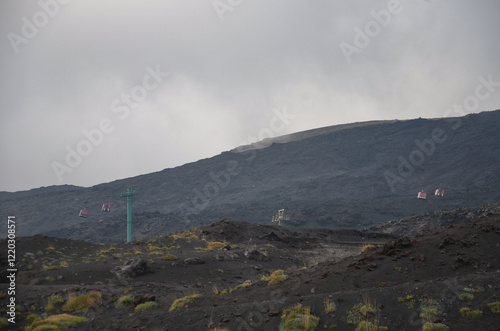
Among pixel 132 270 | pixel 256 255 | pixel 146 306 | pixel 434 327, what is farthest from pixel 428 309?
pixel 256 255

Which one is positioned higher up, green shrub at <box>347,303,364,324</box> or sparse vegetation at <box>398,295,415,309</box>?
A: sparse vegetation at <box>398,295,415,309</box>

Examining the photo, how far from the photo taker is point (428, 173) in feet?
430

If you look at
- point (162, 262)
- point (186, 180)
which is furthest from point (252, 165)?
point (162, 262)

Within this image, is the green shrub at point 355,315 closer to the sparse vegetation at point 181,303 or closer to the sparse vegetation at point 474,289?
the sparse vegetation at point 474,289

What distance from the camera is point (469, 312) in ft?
38.8

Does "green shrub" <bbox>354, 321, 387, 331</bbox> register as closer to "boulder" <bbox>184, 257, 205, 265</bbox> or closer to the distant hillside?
"boulder" <bbox>184, 257, 205, 265</bbox>

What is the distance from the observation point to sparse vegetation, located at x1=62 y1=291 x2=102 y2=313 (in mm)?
18750

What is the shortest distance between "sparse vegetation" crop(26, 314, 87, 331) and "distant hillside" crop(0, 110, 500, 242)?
267ft

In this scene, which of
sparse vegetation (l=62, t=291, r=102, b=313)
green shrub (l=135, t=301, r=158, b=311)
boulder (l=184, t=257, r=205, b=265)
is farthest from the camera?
boulder (l=184, t=257, r=205, b=265)

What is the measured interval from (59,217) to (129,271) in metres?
120

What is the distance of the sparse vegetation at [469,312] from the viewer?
11.7 metres

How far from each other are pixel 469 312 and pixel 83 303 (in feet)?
48.0

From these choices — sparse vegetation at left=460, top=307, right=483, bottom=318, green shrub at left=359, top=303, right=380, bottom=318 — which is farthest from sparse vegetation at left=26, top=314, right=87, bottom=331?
sparse vegetation at left=460, top=307, right=483, bottom=318

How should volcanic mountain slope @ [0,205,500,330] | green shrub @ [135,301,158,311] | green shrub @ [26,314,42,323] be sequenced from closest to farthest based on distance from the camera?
volcanic mountain slope @ [0,205,500,330], green shrub @ [135,301,158,311], green shrub @ [26,314,42,323]
